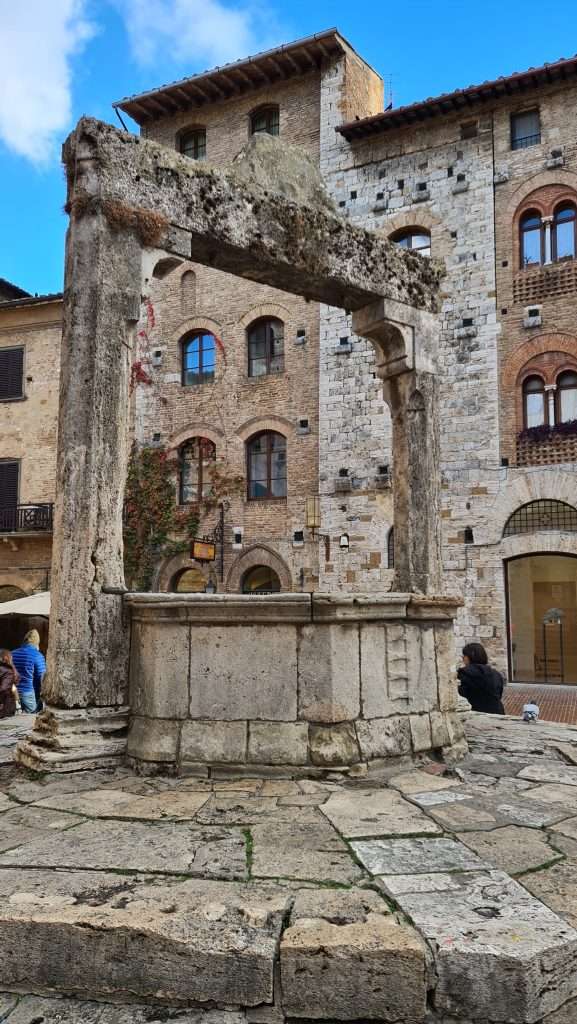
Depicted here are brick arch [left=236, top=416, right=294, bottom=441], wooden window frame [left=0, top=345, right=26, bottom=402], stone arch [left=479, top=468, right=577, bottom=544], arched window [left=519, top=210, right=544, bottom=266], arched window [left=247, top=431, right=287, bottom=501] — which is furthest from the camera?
wooden window frame [left=0, top=345, right=26, bottom=402]

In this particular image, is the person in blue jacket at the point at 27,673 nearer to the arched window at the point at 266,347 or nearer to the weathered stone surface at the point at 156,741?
the weathered stone surface at the point at 156,741

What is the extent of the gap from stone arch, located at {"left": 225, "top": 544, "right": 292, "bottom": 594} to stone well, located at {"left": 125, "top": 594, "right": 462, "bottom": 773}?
40.6 feet

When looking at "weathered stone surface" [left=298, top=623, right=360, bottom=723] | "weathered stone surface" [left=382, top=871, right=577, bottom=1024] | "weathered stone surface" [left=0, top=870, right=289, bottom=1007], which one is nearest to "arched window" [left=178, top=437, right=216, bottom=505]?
"weathered stone surface" [left=298, top=623, right=360, bottom=723]

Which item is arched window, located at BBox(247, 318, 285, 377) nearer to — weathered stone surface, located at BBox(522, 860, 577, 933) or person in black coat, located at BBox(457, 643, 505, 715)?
person in black coat, located at BBox(457, 643, 505, 715)

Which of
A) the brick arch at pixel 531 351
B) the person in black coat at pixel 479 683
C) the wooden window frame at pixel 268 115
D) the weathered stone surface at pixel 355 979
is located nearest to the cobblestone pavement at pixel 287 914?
the weathered stone surface at pixel 355 979

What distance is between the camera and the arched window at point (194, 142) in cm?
1978

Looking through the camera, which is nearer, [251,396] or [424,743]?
[424,743]

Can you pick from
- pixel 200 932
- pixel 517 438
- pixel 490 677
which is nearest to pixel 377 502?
pixel 517 438

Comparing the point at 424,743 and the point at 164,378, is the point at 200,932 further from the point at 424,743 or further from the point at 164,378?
the point at 164,378

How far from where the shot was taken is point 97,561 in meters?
5.12

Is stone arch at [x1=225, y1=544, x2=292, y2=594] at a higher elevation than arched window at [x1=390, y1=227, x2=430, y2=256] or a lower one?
lower

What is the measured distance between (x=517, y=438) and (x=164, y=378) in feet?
28.5

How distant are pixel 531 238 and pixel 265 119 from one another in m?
7.64

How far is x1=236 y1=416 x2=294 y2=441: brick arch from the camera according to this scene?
1772 cm
